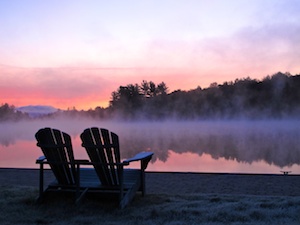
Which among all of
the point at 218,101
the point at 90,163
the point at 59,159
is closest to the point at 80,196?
the point at 90,163

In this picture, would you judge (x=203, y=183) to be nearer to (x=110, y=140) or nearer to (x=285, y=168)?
(x=110, y=140)

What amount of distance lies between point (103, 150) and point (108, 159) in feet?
0.40

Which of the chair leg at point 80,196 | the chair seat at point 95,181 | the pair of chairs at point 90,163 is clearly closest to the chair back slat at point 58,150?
the pair of chairs at point 90,163

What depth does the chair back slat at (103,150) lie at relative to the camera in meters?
4.84

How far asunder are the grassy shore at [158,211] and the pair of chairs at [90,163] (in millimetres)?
131

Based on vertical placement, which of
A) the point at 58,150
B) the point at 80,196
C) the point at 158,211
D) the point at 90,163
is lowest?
the point at 158,211

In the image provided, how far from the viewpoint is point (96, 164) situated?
482 cm

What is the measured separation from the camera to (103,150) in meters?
4.91

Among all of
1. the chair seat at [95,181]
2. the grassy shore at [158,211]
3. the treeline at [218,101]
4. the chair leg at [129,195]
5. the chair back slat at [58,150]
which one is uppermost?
the treeline at [218,101]

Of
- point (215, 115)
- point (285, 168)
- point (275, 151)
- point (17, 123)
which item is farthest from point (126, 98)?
point (285, 168)

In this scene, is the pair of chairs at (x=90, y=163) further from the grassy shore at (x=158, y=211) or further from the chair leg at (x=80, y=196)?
the grassy shore at (x=158, y=211)

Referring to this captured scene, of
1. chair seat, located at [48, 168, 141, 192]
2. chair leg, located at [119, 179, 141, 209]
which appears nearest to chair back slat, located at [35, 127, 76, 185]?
chair seat, located at [48, 168, 141, 192]

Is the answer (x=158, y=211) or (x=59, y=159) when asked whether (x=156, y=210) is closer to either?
(x=158, y=211)

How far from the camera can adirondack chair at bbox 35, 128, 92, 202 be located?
502 cm
